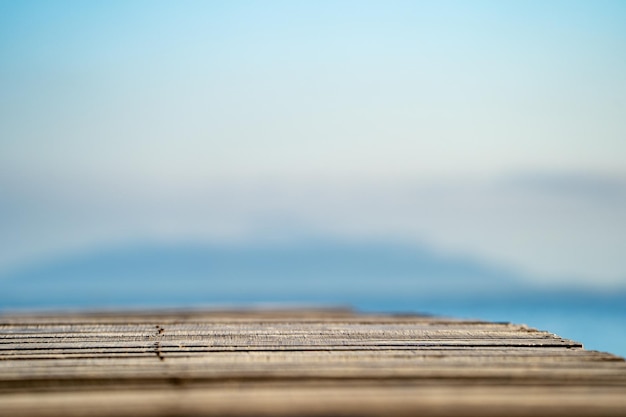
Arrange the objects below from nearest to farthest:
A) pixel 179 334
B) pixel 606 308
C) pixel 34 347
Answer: pixel 34 347
pixel 179 334
pixel 606 308

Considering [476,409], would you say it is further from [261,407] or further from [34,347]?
[34,347]

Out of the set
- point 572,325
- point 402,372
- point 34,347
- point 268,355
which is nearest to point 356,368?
point 402,372

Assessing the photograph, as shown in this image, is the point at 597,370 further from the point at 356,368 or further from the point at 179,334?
the point at 179,334

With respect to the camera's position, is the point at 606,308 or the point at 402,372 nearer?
the point at 402,372

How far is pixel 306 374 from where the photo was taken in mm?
1093

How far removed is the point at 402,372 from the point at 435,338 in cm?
37

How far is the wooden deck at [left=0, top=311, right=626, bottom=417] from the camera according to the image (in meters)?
0.96

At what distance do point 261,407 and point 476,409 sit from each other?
24 centimetres

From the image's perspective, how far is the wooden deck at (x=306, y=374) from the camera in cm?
96

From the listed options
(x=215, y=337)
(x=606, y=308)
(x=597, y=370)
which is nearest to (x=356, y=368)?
(x=597, y=370)

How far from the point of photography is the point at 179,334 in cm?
152

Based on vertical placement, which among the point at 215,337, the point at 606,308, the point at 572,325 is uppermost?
the point at 606,308

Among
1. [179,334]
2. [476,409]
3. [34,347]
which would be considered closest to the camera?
[476,409]

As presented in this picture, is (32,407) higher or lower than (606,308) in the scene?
lower
